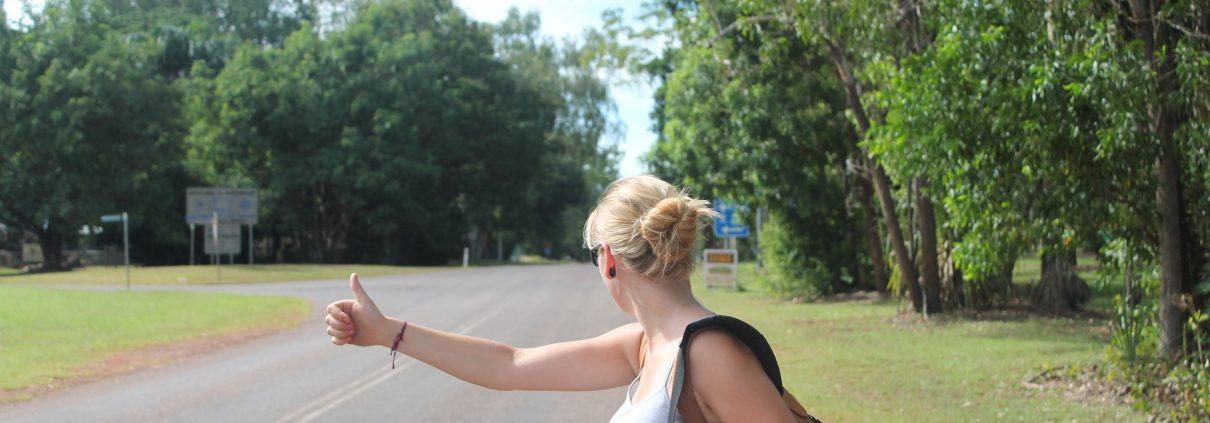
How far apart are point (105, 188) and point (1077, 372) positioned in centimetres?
4757

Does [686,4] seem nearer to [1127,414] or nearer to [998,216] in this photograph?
[998,216]

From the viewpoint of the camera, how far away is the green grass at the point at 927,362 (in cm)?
1055

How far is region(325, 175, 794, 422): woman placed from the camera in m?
2.38

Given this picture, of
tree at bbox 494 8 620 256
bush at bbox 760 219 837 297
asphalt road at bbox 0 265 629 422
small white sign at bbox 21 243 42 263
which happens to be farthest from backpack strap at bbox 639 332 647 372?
tree at bbox 494 8 620 256

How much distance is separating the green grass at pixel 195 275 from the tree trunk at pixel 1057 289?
2732 cm

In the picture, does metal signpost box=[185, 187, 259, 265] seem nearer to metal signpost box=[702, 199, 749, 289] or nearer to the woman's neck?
metal signpost box=[702, 199, 749, 289]

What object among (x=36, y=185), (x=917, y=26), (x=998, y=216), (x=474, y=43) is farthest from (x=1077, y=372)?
(x=474, y=43)

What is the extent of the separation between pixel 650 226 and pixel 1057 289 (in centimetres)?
1999

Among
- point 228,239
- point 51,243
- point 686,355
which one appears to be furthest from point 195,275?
point 686,355

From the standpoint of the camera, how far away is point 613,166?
78000 millimetres

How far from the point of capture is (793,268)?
92.8 feet

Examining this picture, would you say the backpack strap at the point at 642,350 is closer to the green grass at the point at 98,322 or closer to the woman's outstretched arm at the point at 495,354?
the woman's outstretched arm at the point at 495,354

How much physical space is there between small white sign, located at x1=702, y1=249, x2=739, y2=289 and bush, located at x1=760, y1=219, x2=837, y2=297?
394cm

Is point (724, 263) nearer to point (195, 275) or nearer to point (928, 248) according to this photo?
point (928, 248)
